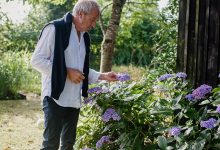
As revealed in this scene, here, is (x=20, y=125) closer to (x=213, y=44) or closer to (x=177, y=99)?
(x=213, y=44)

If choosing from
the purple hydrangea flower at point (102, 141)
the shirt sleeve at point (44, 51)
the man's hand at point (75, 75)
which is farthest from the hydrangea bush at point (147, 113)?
the shirt sleeve at point (44, 51)

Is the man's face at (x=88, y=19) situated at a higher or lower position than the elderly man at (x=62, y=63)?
higher

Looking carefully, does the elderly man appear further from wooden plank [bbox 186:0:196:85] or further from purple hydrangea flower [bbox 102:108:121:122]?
wooden plank [bbox 186:0:196:85]

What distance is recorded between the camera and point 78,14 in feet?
11.7

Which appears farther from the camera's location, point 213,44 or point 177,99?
point 213,44

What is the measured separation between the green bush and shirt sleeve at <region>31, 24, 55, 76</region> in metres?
7.41

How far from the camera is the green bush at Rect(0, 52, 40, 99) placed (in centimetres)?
1086

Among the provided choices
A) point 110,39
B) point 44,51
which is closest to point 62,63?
point 44,51

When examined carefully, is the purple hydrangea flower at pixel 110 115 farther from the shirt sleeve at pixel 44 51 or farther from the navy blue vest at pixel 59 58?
the shirt sleeve at pixel 44 51

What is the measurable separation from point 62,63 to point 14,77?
806cm

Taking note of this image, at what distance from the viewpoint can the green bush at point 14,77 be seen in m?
10.9

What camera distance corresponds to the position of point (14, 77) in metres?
11.3

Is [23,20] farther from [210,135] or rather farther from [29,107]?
[210,135]

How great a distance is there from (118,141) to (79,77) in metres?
0.73
